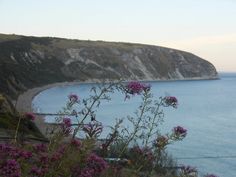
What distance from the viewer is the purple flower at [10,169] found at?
399 centimetres

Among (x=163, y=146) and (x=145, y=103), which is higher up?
(x=145, y=103)

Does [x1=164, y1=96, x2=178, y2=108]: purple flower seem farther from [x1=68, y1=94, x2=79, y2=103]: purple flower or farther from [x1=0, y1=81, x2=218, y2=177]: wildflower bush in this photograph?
[x1=68, y1=94, x2=79, y2=103]: purple flower

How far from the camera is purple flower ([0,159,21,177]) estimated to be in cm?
399

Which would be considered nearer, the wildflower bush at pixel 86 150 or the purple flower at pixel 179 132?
the wildflower bush at pixel 86 150

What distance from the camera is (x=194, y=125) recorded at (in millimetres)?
76562

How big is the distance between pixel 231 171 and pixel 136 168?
1432 inches

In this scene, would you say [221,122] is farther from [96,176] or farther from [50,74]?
[50,74]

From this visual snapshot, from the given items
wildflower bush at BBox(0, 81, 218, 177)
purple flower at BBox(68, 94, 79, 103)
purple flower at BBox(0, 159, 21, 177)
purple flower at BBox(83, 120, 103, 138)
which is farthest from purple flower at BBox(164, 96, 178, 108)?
purple flower at BBox(0, 159, 21, 177)

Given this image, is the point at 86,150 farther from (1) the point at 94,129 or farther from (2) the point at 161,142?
(2) the point at 161,142

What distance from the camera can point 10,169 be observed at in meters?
4.07

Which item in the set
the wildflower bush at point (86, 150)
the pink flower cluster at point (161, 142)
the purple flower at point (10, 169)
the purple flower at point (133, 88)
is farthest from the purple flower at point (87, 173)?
the pink flower cluster at point (161, 142)

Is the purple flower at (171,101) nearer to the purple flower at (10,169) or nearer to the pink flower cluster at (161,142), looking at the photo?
the pink flower cluster at (161,142)

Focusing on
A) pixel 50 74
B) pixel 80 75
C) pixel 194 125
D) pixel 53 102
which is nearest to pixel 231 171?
pixel 194 125

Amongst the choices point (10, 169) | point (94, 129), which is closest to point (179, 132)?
point (94, 129)
